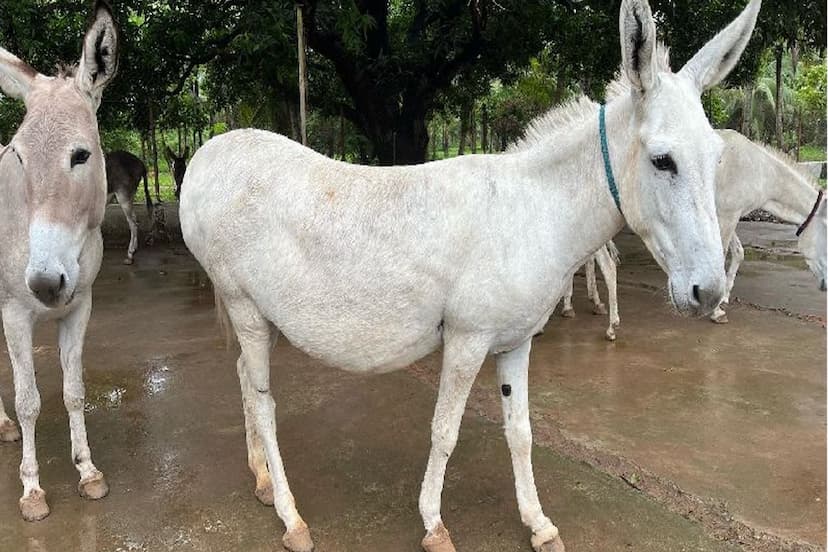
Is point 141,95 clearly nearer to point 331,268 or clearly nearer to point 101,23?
point 101,23

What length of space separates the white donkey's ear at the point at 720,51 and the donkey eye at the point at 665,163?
1.09ft

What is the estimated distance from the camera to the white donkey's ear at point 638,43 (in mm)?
1871

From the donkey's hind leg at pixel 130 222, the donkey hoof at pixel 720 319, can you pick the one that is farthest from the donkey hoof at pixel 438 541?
the donkey's hind leg at pixel 130 222

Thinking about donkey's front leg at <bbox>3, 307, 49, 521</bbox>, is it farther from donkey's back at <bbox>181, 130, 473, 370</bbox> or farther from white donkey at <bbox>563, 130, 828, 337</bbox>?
white donkey at <bbox>563, 130, 828, 337</bbox>

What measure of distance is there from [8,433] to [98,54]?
236 cm

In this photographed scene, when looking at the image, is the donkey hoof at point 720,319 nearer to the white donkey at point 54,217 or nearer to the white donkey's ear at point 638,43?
the white donkey's ear at point 638,43

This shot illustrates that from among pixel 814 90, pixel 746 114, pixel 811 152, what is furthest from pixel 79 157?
pixel 811 152

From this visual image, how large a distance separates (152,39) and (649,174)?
9.38 meters

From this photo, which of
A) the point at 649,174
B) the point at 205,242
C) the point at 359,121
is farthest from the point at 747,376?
the point at 359,121

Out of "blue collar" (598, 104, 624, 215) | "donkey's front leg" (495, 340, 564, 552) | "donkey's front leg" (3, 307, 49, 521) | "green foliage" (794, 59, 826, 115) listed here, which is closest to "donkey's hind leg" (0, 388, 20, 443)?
"donkey's front leg" (3, 307, 49, 521)

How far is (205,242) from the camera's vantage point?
8.98ft

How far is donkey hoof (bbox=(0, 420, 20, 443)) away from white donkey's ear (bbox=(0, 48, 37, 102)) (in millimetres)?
2043

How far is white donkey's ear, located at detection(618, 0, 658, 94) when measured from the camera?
73.7 inches

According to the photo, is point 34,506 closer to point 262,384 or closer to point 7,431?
point 7,431
